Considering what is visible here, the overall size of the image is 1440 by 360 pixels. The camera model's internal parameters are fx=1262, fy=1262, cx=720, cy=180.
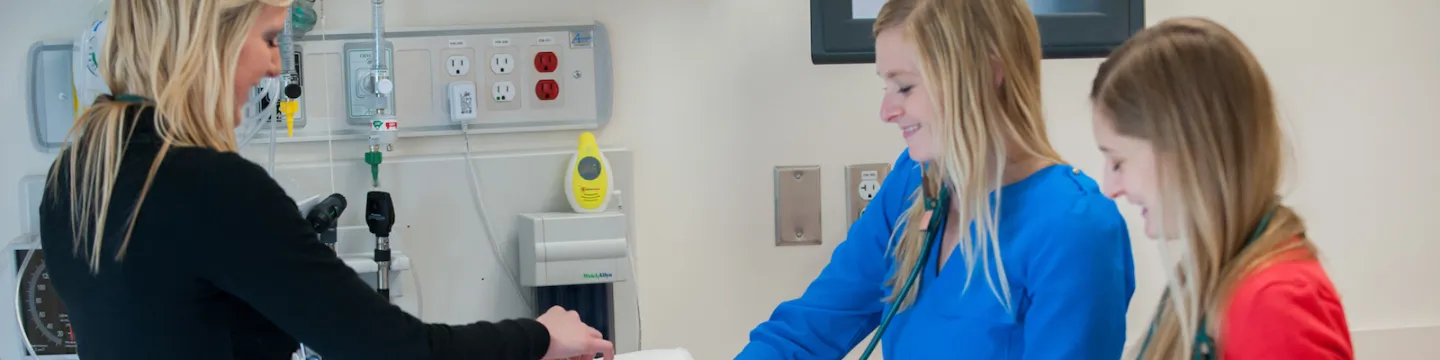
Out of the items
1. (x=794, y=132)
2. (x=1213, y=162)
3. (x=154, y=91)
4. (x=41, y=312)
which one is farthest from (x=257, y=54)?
(x=794, y=132)

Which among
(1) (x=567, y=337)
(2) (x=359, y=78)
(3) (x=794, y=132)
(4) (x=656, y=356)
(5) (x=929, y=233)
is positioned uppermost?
(2) (x=359, y=78)

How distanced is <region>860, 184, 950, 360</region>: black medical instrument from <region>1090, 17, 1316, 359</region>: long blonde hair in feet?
1.00

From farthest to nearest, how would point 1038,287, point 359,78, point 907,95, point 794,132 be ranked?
point 794,132 < point 359,78 < point 907,95 < point 1038,287

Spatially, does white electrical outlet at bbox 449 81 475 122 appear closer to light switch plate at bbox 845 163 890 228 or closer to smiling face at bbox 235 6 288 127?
light switch plate at bbox 845 163 890 228

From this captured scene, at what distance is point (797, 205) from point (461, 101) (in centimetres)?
58

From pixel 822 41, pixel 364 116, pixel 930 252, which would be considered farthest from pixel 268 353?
pixel 822 41

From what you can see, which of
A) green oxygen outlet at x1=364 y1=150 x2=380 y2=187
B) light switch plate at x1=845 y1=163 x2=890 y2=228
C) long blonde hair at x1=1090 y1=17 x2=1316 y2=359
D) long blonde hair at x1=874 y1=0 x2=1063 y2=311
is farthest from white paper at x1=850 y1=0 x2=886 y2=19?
long blonde hair at x1=1090 y1=17 x2=1316 y2=359

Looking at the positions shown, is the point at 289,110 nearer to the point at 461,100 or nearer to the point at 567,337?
the point at 461,100

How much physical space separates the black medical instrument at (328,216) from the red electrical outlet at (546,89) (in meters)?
0.35

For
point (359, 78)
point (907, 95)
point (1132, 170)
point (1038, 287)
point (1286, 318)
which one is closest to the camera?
point (1286, 318)

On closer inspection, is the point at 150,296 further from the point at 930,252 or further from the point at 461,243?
the point at 461,243

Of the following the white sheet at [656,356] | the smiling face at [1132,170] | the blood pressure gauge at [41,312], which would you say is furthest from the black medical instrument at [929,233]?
the blood pressure gauge at [41,312]

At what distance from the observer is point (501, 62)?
2.00 m

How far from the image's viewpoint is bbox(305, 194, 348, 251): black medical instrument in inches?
67.2
